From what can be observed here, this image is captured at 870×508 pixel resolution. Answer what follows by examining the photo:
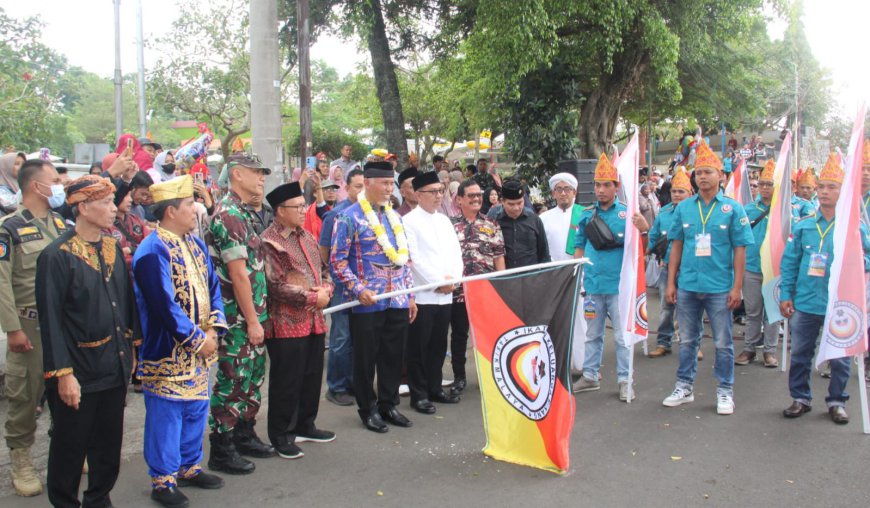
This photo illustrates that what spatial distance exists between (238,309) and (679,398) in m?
3.89

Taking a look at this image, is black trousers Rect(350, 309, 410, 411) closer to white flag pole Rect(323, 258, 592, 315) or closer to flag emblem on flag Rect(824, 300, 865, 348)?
white flag pole Rect(323, 258, 592, 315)

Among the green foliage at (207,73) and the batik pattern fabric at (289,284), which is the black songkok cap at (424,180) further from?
the green foliage at (207,73)

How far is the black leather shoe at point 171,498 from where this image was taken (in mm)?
4102

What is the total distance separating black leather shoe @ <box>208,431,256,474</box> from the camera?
15.3ft

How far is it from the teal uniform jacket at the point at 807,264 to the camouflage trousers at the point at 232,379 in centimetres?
445

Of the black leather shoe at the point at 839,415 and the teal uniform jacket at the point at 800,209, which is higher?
the teal uniform jacket at the point at 800,209

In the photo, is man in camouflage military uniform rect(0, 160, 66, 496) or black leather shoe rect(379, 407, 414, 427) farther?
black leather shoe rect(379, 407, 414, 427)

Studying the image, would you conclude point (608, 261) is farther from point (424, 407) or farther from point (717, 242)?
point (424, 407)

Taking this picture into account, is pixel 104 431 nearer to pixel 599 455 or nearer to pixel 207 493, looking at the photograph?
pixel 207 493

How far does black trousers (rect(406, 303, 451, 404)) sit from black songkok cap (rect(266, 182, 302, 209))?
1.69 meters

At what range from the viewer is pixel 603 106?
17891 millimetres

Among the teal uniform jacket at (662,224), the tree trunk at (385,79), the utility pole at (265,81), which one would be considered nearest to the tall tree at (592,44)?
the tree trunk at (385,79)

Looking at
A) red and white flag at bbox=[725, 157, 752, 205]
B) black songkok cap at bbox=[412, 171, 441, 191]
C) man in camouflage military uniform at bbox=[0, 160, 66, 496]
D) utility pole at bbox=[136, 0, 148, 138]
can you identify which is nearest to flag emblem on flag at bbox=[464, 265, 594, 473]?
black songkok cap at bbox=[412, 171, 441, 191]

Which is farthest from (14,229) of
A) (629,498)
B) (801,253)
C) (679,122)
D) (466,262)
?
(679,122)
